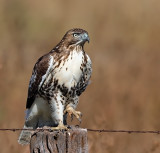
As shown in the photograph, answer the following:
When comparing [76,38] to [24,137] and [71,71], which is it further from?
[24,137]

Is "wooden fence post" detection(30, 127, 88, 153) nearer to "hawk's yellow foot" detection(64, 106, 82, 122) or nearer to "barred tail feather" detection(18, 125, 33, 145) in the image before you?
"hawk's yellow foot" detection(64, 106, 82, 122)

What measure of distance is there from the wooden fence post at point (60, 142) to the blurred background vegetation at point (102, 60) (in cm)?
153

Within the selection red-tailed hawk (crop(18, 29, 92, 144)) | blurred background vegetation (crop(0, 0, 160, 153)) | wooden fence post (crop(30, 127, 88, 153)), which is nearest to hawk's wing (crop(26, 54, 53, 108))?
red-tailed hawk (crop(18, 29, 92, 144))

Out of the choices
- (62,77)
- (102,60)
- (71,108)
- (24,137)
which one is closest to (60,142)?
(62,77)

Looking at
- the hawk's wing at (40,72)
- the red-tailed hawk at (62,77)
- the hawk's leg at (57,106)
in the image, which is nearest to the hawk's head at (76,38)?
the red-tailed hawk at (62,77)

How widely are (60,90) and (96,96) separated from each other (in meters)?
3.72

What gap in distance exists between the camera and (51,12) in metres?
16.2

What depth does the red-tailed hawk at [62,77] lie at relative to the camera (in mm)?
6258

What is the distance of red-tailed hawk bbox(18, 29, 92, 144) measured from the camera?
6258 mm

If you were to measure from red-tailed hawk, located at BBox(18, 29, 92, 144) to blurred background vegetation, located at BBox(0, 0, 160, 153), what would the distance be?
1.54 ft

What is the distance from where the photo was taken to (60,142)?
4848 millimetres

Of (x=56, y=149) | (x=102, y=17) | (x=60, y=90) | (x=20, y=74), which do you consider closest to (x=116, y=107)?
(x=20, y=74)

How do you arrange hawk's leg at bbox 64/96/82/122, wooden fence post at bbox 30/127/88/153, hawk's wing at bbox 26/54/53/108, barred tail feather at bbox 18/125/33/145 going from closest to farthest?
wooden fence post at bbox 30/127/88/153
hawk's wing at bbox 26/54/53/108
hawk's leg at bbox 64/96/82/122
barred tail feather at bbox 18/125/33/145

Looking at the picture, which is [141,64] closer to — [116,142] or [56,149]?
[116,142]
